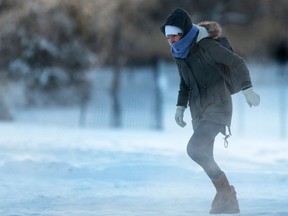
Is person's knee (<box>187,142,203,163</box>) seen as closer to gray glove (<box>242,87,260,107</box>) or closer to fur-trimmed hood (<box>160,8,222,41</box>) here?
gray glove (<box>242,87,260,107</box>)

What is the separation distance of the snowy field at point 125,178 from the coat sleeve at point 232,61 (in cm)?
122

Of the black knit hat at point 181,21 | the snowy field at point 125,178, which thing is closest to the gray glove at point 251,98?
the black knit hat at point 181,21

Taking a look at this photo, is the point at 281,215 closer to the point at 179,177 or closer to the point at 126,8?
the point at 179,177

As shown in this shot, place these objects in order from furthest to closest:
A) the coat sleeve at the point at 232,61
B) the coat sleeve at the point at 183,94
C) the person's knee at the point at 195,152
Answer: the coat sleeve at the point at 183,94
the person's knee at the point at 195,152
the coat sleeve at the point at 232,61

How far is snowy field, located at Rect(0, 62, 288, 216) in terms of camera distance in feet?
25.3

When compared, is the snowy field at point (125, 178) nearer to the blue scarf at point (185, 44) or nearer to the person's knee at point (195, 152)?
the person's knee at point (195, 152)

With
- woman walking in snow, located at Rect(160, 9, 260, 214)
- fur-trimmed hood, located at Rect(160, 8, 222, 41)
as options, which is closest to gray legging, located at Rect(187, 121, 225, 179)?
woman walking in snow, located at Rect(160, 9, 260, 214)

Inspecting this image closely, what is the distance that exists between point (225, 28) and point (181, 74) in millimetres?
24235

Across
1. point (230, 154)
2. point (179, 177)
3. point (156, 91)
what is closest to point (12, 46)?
point (156, 91)

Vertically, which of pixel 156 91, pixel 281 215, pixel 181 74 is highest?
pixel 156 91

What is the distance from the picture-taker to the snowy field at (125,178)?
7.73 meters

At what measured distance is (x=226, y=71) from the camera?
6902 mm

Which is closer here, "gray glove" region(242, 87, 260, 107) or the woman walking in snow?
"gray glove" region(242, 87, 260, 107)

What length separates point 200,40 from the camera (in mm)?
6820
